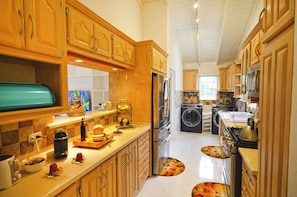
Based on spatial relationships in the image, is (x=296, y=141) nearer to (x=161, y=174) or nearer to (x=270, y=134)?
(x=270, y=134)

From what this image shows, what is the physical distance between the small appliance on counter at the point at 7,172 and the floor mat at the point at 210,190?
85.5 inches

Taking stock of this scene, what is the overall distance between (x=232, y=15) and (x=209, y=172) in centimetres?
362

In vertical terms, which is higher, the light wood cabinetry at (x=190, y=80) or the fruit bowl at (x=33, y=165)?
the light wood cabinetry at (x=190, y=80)

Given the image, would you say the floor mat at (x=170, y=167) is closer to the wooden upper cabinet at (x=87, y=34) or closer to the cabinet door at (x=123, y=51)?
the cabinet door at (x=123, y=51)

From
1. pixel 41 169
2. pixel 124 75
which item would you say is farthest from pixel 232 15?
pixel 41 169

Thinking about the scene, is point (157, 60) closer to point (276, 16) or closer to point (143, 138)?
point (143, 138)

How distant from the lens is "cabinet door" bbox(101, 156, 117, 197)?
1432mm

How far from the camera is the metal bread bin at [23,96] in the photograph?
0.92m

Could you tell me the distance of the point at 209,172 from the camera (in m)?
2.90

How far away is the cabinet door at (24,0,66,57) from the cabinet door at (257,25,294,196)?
144 cm

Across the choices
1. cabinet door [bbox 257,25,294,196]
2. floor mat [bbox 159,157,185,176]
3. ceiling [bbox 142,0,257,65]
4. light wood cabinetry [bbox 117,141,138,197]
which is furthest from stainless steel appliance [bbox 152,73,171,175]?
ceiling [bbox 142,0,257,65]

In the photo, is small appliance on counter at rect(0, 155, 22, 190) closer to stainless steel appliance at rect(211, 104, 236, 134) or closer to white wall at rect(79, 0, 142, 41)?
white wall at rect(79, 0, 142, 41)

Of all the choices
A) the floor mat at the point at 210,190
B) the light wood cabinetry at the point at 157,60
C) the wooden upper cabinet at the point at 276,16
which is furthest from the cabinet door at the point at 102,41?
the floor mat at the point at 210,190

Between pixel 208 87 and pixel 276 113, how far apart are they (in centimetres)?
606
